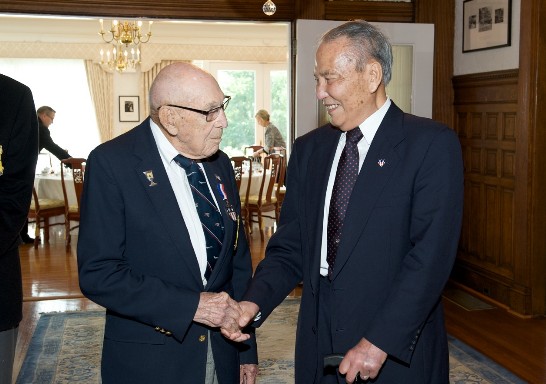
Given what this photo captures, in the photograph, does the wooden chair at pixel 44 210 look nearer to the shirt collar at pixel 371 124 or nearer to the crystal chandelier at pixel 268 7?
the crystal chandelier at pixel 268 7

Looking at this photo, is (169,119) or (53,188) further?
(53,188)

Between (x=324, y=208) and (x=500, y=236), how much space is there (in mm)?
4210

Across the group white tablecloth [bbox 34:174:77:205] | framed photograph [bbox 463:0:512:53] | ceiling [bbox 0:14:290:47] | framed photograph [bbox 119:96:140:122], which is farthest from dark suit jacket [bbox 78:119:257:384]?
framed photograph [bbox 119:96:140:122]

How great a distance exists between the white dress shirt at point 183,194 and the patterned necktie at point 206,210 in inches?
0.5

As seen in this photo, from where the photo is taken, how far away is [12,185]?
80.7 inches

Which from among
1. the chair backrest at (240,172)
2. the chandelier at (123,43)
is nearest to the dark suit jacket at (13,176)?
the chair backrest at (240,172)

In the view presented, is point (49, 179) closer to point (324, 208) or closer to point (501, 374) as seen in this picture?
point (501, 374)

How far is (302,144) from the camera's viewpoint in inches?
99.5

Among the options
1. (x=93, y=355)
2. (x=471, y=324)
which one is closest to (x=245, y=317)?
(x=93, y=355)

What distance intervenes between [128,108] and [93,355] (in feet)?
33.0

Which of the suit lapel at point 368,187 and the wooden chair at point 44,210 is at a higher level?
the suit lapel at point 368,187

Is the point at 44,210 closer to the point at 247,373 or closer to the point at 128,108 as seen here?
the point at 128,108

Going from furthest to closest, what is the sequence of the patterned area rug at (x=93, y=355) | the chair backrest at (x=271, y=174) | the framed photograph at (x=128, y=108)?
the framed photograph at (x=128, y=108)
the chair backrest at (x=271, y=174)
the patterned area rug at (x=93, y=355)

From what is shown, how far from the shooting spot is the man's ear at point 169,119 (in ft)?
7.01
